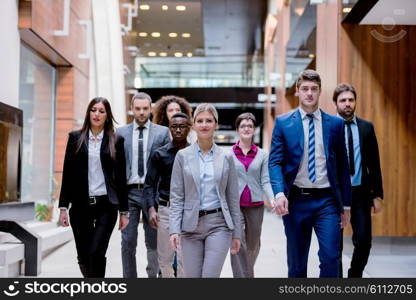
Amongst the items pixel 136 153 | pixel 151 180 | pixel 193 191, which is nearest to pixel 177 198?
pixel 193 191

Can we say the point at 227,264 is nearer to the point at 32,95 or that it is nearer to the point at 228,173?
the point at 228,173

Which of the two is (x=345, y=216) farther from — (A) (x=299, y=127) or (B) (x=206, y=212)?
(B) (x=206, y=212)

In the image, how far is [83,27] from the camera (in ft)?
45.2

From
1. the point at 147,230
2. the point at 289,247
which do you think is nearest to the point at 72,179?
the point at 147,230

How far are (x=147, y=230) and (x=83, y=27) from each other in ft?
29.7

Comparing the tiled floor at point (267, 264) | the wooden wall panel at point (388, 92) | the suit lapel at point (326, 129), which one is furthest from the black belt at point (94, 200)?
the wooden wall panel at point (388, 92)

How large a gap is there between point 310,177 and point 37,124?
326 inches

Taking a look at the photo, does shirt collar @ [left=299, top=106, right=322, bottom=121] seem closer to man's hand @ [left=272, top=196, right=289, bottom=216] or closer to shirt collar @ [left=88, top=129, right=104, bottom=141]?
man's hand @ [left=272, top=196, right=289, bottom=216]

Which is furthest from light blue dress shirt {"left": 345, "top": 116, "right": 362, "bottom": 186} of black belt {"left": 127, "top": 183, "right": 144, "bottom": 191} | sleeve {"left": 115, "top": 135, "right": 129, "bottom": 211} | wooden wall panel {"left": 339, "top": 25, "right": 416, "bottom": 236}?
wooden wall panel {"left": 339, "top": 25, "right": 416, "bottom": 236}

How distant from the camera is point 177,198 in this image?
13.5 feet

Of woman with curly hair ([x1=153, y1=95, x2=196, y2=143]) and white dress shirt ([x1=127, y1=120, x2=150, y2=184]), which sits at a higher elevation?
woman with curly hair ([x1=153, y1=95, x2=196, y2=143])

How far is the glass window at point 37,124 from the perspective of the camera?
10.8 m

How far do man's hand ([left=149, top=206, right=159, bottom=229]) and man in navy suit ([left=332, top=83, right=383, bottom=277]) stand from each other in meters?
1.64

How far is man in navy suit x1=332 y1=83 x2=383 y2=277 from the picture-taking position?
5418 mm
